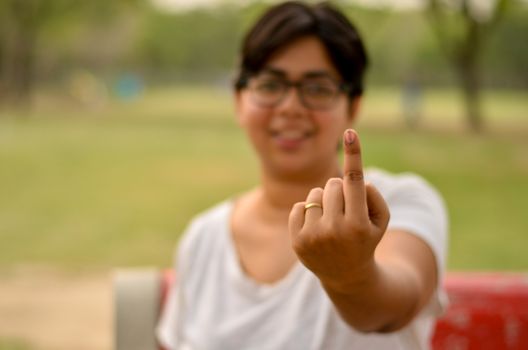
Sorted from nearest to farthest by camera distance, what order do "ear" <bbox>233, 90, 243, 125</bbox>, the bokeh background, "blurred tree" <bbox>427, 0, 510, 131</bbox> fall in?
"ear" <bbox>233, 90, 243, 125</bbox> → the bokeh background → "blurred tree" <bbox>427, 0, 510, 131</bbox>

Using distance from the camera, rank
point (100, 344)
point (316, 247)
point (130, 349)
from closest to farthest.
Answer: point (316, 247)
point (130, 349)
point (100, 344)

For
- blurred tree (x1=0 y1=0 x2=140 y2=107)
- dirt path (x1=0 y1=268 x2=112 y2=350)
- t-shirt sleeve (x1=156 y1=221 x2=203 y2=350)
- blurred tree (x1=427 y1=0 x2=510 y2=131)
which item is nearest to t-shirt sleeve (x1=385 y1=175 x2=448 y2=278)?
t-shirt sleeve (x1=156 y1=221 x2=203 y2=350)

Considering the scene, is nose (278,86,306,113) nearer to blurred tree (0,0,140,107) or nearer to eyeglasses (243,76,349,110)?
eyeglasses (243,76,349,110)

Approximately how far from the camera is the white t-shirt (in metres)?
1.56

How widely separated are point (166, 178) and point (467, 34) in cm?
732

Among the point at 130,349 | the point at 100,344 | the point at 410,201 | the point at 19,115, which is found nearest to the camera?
the point at 410,201

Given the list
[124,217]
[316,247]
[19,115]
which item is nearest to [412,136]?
[124,217]

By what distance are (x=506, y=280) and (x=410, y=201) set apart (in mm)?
571

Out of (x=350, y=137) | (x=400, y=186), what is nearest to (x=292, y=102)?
(x=400, y=186)

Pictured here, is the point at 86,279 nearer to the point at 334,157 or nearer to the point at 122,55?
the point at 334,157

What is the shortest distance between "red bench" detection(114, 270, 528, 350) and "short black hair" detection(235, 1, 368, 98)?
0.58 metres

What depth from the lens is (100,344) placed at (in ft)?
15.0

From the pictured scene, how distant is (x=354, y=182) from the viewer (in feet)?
3.32

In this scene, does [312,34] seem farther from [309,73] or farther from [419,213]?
[419,213]
